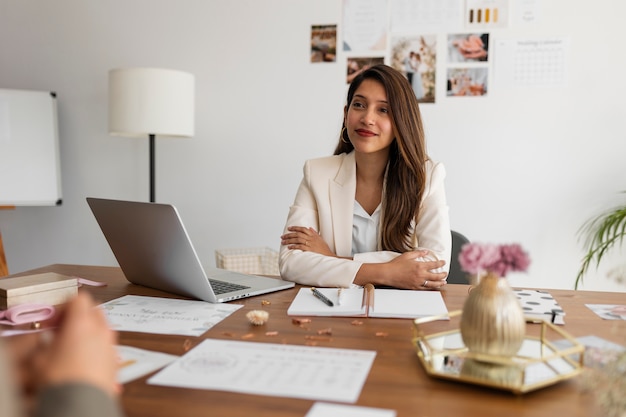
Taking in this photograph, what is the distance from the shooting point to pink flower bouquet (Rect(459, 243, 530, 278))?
2.59ft

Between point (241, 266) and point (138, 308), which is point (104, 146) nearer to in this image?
point (241, 266)

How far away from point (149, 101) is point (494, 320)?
92.8 inches

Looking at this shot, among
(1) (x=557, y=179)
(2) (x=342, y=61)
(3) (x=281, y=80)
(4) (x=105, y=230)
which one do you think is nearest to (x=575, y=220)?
(1) (x=557, y=179)

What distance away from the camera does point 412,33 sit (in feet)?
9.73

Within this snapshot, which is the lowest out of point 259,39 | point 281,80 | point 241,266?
point 241,266

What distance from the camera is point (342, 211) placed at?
1.93 meters

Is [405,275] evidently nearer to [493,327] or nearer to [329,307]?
[329,307]

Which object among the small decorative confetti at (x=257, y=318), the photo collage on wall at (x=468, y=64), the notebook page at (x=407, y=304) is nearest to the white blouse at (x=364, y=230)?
the notebook page at (x=407, y=304)

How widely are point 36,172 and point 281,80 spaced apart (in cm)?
153

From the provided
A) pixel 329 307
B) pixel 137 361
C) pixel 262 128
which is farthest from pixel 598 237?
pixel 137 361

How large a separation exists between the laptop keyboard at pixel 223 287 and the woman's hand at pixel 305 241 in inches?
11.9

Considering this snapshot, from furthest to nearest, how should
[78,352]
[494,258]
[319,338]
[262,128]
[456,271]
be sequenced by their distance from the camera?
[262,128]
[456,271]
[319,338]
[494,258]
[78,352]

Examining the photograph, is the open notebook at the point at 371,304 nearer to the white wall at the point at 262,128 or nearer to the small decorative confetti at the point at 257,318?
the small decorative confetti at the point at 257,318

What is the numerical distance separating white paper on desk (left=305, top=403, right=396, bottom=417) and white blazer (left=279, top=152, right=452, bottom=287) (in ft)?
3.09
